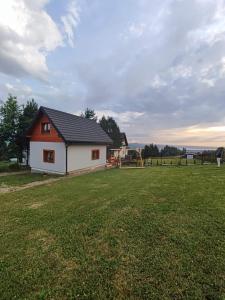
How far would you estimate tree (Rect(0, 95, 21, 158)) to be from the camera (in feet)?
70.4

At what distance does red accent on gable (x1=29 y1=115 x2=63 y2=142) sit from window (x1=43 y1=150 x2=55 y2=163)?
1.01 m

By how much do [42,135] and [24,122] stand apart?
4888mm

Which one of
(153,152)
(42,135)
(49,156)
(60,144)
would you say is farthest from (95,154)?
(153,152)

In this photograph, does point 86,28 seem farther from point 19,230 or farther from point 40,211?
point 19,230

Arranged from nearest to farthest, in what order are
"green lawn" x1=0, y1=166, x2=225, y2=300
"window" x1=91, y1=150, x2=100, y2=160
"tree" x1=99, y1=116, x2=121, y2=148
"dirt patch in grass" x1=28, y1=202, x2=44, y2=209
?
"green lawn" x1=0, y1=166, x2=225, y2=300
"dirt patch in grass" x1=28, y1=202, x2=44, y2=209
"window" x1=91, y1=150, x2=100, y2=160
"tree" x1=99, y1=116, x2=121, y2=148

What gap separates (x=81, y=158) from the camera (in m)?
19.1

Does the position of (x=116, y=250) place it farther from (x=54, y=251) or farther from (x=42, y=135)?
(x=42, y=135)

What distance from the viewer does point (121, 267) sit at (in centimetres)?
370

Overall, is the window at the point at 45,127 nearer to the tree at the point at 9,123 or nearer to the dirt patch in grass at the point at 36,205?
the tree at the point at 9,123

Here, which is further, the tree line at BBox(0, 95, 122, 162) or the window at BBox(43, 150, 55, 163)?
the tree line at BBox(0, 95, 122, 162)

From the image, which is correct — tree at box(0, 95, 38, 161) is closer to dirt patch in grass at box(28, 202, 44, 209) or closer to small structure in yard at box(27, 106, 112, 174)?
small structure in yard at box(27, 106, 112, 174)

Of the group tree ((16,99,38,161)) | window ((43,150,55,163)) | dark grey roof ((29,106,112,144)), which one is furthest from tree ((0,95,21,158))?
window ((43,150,55,163))

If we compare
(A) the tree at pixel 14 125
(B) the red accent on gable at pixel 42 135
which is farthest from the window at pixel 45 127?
(A) the tree at pixel 14 125

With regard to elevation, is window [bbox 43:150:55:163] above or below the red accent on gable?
below
